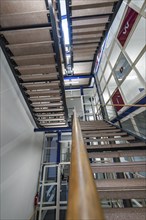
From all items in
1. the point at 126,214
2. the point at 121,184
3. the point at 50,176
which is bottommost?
the point at 126,214

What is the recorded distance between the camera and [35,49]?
2.65m

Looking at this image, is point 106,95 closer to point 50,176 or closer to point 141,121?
point 141,121

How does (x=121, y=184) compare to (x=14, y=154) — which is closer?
A: (x=121, y=184)

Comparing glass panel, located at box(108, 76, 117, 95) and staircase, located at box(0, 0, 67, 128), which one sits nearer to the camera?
staircase, located at box(0, 0, 67, 128)

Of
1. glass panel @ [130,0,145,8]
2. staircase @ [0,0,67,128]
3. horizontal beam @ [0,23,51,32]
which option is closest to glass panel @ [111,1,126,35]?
glass panel @ [130,0,145,8]

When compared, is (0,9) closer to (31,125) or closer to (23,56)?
(23,56)

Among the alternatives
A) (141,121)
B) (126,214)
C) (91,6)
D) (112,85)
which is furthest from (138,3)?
(126,214)

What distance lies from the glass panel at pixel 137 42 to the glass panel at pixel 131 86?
385 millimetres

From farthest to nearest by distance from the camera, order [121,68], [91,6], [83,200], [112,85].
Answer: [112,85] < [121,68] < [91,6] < [83,200]

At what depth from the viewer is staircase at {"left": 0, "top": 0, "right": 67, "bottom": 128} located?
216 centimetres

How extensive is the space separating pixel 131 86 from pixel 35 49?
2.31 meters

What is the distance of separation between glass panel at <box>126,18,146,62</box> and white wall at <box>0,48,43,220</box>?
2.82 meters

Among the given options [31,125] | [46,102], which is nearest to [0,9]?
[46,102]

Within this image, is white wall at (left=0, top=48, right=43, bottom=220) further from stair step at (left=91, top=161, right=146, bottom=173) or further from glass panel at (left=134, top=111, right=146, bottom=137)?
glass panel at (left=134, top=111, right=146, bottom=137)
